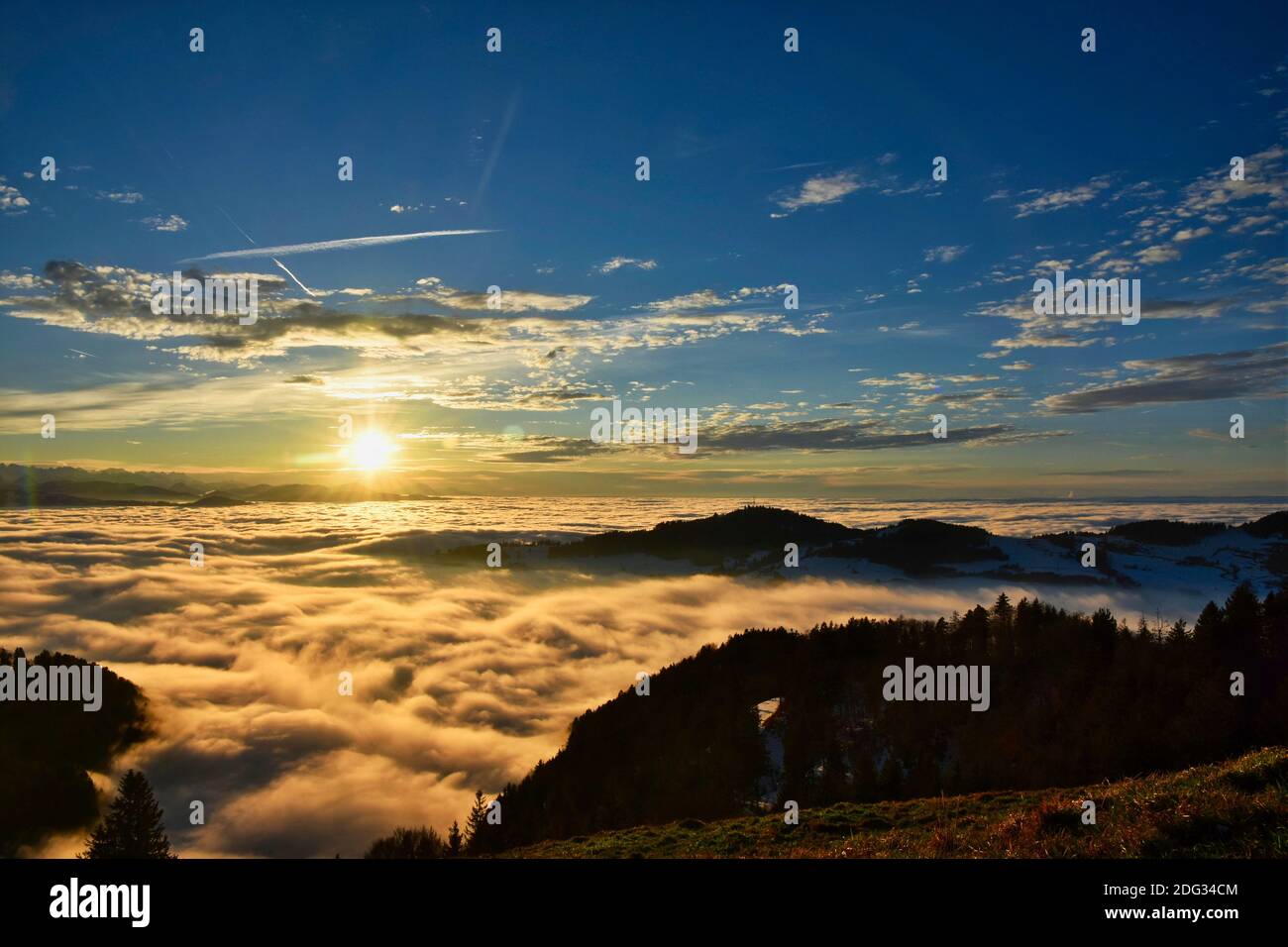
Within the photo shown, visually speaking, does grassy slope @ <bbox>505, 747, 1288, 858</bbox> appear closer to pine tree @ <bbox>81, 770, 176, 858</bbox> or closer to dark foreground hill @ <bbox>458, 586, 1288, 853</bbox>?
dark foreground hill @ <bbox>458, 586, 1288, 853</bbox>

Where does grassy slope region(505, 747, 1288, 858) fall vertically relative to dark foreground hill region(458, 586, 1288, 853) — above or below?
above

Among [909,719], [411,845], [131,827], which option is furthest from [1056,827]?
[411,845]

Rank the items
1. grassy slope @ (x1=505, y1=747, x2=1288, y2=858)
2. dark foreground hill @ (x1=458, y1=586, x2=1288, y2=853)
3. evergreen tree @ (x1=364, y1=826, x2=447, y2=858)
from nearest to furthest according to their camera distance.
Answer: grassy slope @ (x1=505, y1=747, x2=1288, y2=858) → dark foreground hill @ (x1=458, y1=586, x2=1288, y2=853) → evergreen tree @ (x1=364, y1=826, x2=447, y2=858)

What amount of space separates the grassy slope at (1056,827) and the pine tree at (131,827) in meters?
103

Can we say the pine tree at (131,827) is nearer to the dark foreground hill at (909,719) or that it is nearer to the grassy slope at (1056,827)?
the dark foreground hill at (909,719)

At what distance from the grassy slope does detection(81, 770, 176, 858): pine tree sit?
10300cm

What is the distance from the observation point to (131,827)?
97.8 meters

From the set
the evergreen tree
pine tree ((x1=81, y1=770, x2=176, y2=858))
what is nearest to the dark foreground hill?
the evergreen tree

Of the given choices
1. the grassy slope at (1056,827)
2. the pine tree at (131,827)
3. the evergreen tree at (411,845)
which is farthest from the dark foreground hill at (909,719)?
the pine tree at (131,827)

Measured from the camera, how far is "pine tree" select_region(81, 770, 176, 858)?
3725 inches

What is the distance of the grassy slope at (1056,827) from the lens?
508 inches

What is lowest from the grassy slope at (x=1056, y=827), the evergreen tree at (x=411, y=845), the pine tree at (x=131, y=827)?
the evergreen tree at (x=411, y=845)
